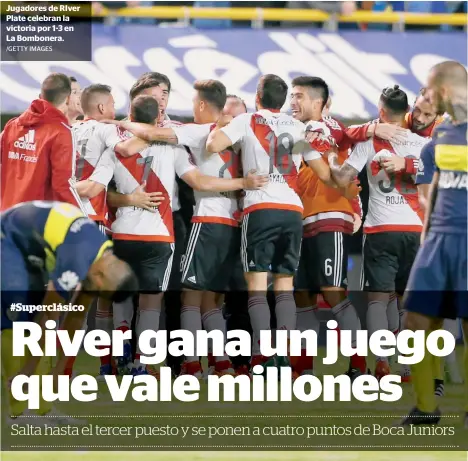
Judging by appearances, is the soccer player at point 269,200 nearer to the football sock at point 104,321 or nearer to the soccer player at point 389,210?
the soccer player at point 389,210

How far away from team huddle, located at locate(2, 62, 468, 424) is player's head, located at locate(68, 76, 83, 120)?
0.09 m

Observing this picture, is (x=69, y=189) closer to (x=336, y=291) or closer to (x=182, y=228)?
(x=182, y=228)

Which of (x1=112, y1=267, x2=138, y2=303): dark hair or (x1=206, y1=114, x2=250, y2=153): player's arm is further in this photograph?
(x1=206, y1=114, x2=250, y2=153): player's arm

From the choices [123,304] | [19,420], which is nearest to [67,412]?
[19,420]

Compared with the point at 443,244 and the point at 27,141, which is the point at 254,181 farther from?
the point at 443,244

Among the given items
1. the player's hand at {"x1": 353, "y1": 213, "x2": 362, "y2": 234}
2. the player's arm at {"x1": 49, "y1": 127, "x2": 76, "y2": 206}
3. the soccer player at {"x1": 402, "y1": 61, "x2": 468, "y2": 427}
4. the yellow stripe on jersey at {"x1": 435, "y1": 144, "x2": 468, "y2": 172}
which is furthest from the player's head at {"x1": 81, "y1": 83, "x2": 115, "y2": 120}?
the yellow stripe on jersey at {"x1": 435, "y1": 144, "x2": 468, "y2": 172}

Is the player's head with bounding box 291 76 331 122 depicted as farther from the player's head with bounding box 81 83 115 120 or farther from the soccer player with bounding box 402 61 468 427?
the soccer player with bounding box 402 61 468 427

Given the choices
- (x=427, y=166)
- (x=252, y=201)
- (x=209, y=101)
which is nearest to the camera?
(x=427, y=166)

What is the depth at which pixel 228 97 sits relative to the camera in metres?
8.12

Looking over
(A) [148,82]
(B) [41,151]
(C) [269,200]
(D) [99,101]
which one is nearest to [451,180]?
(C) [269,200]

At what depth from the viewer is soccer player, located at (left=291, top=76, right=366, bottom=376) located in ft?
26.3

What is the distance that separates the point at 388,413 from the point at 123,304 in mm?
2265

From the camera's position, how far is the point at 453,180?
20.6ft

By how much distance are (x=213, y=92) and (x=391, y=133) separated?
52.7 inches
